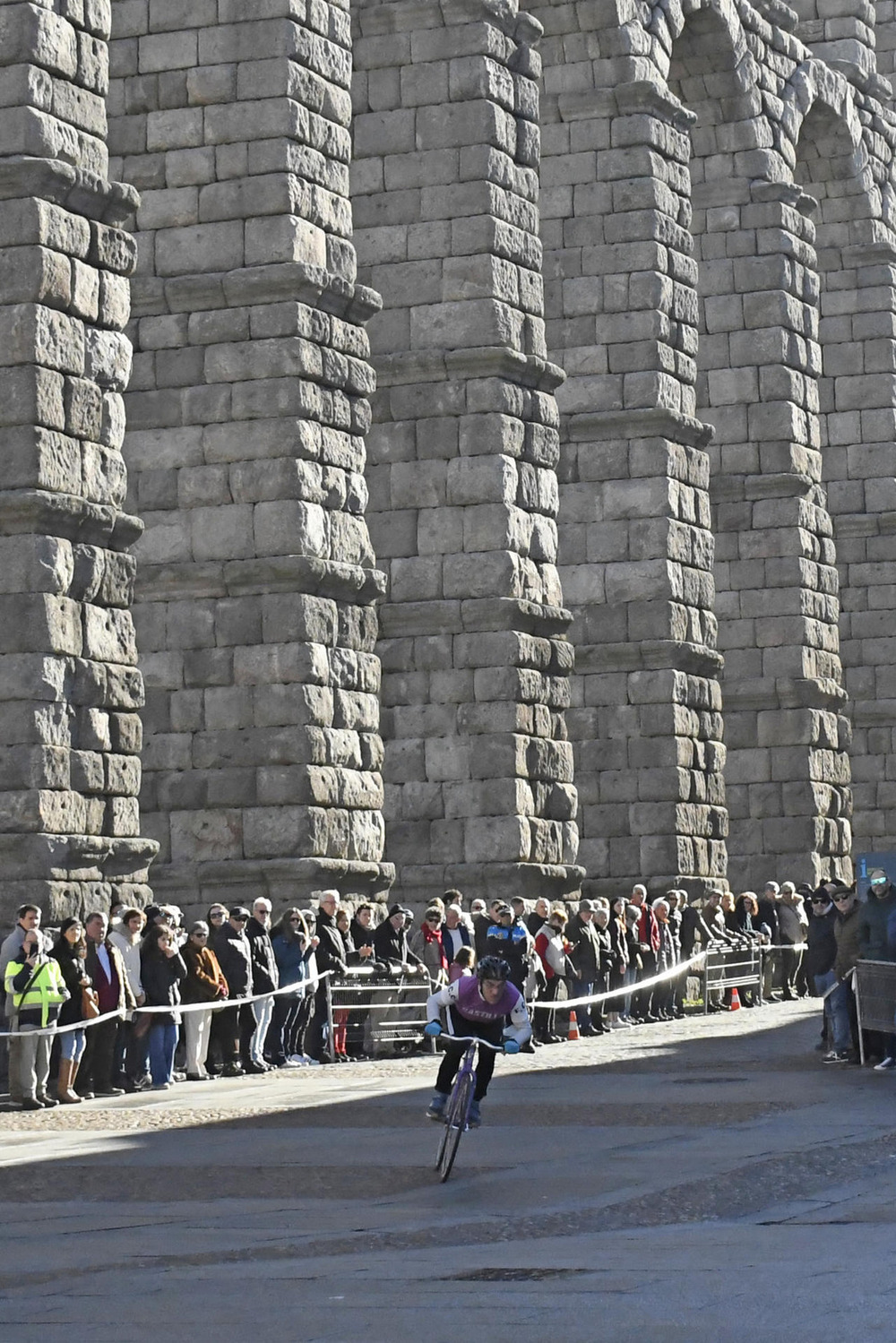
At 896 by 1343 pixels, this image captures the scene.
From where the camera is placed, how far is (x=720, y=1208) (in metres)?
12.6

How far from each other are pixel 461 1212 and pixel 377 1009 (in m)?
10.8

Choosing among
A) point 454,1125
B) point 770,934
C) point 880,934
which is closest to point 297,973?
point 880,934

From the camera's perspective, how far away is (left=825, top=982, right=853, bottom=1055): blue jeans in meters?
22.0

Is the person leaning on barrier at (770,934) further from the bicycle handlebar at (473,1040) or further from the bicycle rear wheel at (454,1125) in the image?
the bicycle rear wheel at (454,1125)

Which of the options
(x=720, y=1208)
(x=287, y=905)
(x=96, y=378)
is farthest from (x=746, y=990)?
(x=720, y=1208)

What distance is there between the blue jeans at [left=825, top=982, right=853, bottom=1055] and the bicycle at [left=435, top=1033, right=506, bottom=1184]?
7356 mm

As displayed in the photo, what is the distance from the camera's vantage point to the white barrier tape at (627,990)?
81.1ft

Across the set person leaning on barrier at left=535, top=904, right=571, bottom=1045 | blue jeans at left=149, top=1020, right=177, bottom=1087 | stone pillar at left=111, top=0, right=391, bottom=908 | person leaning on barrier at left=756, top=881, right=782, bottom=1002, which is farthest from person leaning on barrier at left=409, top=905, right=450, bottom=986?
person leaning on barrier at left=756, top=881, right=782, bottom=1002

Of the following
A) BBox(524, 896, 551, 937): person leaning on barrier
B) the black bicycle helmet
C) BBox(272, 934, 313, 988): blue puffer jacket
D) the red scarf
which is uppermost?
BBox(524, 896, 551, 937): person leaning on barrier

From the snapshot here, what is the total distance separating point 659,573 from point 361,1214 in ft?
67.2

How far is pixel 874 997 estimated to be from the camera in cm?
2139

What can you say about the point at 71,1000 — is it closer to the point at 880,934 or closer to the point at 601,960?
the point at 880,934

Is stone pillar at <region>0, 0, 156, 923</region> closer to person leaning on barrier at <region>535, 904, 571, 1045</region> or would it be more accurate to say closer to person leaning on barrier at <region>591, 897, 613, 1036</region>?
person leaning on barrier at <region>535, 904, 571, 1045</region>

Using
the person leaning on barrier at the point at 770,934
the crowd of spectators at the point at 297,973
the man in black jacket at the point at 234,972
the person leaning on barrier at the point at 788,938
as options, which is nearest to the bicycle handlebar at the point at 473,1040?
the crowd of spectators at the point at 297,973
